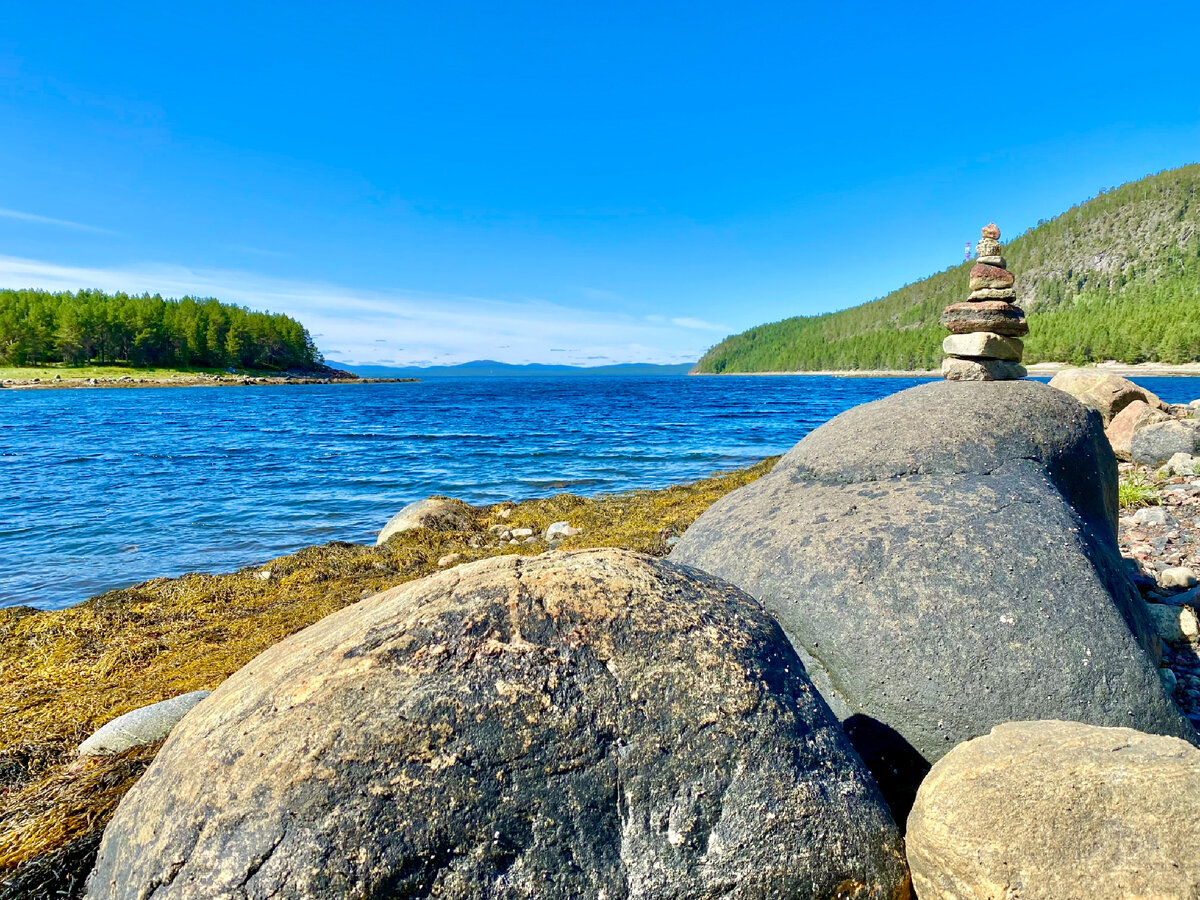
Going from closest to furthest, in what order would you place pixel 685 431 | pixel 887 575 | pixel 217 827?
pixel 217 827
pixel 887 575
pixel 685 431

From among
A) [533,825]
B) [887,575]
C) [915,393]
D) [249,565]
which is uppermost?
[915,393]

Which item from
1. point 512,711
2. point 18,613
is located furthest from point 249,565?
point 512,711

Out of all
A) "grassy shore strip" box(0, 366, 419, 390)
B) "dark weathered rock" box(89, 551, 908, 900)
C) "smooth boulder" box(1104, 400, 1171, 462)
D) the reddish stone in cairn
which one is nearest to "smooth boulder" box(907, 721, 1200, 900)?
"dark weathered rock" box(89, 551, 908, 900)

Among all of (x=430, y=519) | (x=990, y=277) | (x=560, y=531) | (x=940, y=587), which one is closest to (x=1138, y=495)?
(x=990, y=277)

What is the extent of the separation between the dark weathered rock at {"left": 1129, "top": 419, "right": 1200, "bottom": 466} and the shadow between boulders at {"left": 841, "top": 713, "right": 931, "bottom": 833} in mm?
15014

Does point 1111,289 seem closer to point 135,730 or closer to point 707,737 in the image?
point 707,737

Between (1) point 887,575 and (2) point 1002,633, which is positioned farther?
(1) point 887,575

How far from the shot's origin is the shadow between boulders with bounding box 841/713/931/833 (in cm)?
352

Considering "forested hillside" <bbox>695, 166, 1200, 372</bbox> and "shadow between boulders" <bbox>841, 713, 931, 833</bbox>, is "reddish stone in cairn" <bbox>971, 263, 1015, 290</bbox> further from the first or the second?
"forested hillside" <bbox>695, 166, 1200, 372</bbox>

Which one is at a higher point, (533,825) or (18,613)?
(533,825)

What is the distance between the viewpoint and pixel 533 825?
2.48 m

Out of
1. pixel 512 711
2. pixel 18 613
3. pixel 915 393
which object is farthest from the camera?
pixel 18 613

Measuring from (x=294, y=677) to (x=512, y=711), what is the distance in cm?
99

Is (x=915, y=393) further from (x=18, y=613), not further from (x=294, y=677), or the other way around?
(x=18, y=613)
